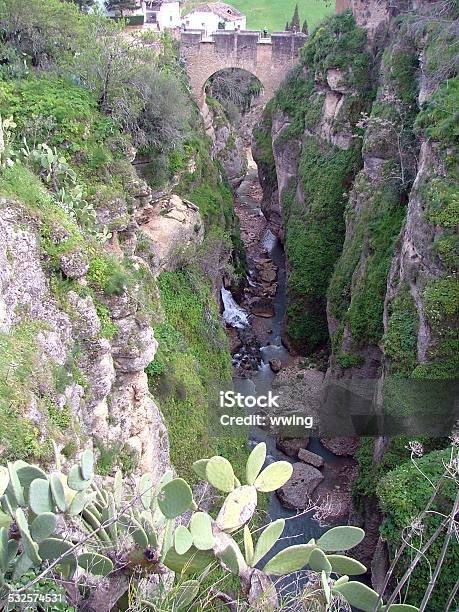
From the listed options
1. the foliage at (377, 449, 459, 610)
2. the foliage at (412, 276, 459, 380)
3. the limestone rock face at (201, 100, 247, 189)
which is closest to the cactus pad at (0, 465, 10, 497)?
the foliage at (377, 449, 459, 610)

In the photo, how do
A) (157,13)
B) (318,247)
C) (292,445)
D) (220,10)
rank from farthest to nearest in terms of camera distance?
(220,10)
(157,13)
(318,247)
(292,445)

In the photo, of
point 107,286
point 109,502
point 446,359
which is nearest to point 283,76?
point 446,359

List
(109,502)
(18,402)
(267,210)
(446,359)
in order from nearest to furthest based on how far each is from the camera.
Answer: (109,502) < (18,402) < (446,359) < (267,210)

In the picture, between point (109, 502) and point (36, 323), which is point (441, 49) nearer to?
point (36, 323)

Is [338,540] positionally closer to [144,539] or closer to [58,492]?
[144,539]

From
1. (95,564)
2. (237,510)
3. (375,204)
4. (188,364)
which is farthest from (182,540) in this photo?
(375,204)
